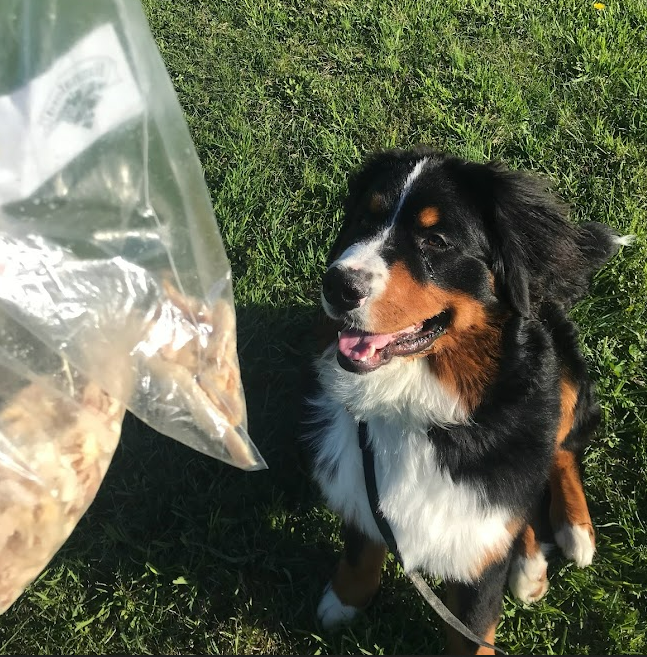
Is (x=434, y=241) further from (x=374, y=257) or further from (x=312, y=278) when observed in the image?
(x=312, y=278)

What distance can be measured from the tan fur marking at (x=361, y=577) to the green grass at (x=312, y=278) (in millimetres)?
119

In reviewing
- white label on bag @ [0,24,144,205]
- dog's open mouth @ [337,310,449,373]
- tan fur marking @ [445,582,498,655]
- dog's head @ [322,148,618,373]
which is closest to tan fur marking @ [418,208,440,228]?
dog's head @ [322,148,618,373]

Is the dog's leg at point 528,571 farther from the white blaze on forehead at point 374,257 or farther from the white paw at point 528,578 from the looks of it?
the white blaze on forehead at point 374,257

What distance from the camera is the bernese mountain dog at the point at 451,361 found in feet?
6.48

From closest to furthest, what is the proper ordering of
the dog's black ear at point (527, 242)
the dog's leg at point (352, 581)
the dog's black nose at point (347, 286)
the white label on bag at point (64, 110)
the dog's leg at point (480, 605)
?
the white label on bag at point (64, 110), the dog's black nose at point (347, 286), the dog's black ear at point (527, 242), the dog's leg at point (480, 605), the dog's leg at point (352, 581)

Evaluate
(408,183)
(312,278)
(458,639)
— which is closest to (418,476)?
(458,639)

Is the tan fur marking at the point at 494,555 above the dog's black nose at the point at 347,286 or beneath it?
beneath

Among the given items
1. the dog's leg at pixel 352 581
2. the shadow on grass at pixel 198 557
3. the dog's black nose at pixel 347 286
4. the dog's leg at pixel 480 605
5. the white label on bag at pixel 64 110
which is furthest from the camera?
the shadow on grass at pixel 198 557

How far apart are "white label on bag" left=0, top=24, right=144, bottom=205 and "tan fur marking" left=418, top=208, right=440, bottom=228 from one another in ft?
2.98

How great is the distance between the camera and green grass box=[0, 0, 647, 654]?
97.1 inches

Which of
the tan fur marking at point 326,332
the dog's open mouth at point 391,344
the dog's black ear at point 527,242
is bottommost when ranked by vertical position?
the tan fur marking at point 326,332

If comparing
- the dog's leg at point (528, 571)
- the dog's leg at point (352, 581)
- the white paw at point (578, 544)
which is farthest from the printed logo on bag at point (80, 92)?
the white paw at point (578, 544)

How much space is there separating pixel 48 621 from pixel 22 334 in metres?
1.52

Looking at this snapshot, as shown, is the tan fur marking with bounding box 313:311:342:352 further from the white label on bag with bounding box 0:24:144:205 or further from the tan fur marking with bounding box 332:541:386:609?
the white label on bag with bounding box 0:24:144:205
